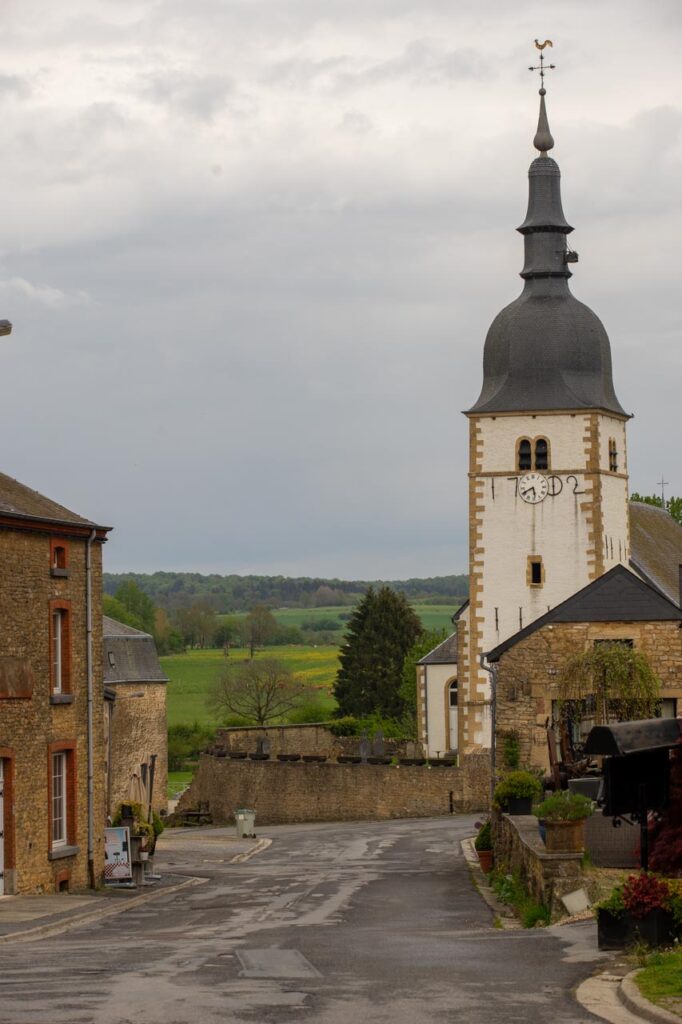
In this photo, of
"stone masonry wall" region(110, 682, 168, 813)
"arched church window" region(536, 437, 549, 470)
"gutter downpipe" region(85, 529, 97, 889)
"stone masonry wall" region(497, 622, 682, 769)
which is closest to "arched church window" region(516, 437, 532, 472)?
"arched church window" region(536, 437, 549, 470)

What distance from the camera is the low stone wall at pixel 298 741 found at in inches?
2781

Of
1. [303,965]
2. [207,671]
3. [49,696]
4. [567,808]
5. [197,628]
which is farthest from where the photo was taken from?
[197,628]

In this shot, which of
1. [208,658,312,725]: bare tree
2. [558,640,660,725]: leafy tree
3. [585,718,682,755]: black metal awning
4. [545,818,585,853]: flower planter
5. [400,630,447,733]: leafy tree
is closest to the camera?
[585,718,682,755]: black metal awning

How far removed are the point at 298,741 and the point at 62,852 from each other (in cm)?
4236

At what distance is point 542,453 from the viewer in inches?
2343

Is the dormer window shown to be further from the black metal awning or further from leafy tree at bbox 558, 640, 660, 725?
the black metal awning

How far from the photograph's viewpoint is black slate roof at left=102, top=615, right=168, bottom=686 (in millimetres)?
62281

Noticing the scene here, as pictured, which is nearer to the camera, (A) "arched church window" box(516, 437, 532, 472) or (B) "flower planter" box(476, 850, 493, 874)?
(B) "flower planter" box(476, 850, 493, 874)

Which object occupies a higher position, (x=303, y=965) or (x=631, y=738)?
(x=631, y=738)

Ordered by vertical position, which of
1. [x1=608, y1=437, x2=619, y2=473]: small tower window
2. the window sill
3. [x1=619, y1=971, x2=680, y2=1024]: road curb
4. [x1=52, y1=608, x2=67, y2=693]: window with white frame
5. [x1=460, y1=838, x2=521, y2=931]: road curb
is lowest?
[x1=460, y1=838, x2=521, y2=931]: road curb

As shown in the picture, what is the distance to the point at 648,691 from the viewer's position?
40.9 metres

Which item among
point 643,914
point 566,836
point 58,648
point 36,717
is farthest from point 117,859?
point 643,914

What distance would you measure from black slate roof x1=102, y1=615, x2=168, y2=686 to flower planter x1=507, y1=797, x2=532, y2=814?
31235 millimetres

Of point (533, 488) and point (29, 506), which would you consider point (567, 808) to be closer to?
point (29, 506)
